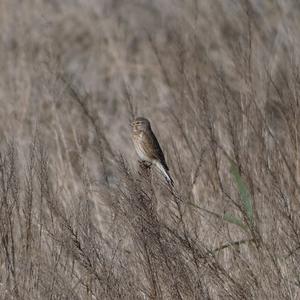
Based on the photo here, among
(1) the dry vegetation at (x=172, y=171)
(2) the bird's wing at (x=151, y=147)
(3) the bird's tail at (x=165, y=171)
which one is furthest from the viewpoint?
(2) the bird's wing at (x=151, y=147)

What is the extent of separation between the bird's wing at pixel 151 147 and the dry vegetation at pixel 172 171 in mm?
93

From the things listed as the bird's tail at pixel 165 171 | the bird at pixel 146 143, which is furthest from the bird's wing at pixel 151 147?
the bird's tail at pixel 165 171

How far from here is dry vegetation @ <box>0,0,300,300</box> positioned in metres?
6.04

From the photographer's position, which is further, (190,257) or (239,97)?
(239,97)

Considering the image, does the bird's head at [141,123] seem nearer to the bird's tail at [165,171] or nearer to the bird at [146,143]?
the bird at [146,143]

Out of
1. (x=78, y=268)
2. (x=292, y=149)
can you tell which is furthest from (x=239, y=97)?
(x=78, y=268)

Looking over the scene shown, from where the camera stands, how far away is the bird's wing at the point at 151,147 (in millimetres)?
7175

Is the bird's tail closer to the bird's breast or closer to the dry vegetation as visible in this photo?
the dry vegetation

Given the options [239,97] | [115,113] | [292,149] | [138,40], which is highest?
[138,40]

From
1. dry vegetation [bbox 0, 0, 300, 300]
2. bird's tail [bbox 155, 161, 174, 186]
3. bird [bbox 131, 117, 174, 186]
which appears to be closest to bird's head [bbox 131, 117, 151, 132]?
bird [bbox 131, 117, 174, 186]

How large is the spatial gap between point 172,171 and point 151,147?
355 mm

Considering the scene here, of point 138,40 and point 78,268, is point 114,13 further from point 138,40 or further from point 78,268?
point 78,268

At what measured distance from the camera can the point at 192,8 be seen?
380 inches

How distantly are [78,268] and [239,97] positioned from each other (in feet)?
6.37
